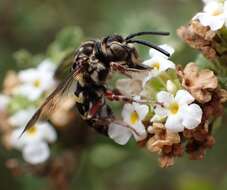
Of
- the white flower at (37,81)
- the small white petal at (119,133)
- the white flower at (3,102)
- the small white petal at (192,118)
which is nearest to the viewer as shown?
the small white petal at (192,118)

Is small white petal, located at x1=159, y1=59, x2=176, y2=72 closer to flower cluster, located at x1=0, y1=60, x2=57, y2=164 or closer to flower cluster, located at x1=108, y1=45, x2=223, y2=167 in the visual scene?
flower cluster, located at x1=108, y1=45, x2=223, y2=167

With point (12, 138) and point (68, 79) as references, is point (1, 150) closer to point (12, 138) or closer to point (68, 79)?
point (12, 138)

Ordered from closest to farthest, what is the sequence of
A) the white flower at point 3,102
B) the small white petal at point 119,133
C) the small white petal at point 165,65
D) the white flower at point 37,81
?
the small white petal at point 165,65 < the small white petal at point 119,133 < the white flower at point 37,81 < the white flower at point 3,102

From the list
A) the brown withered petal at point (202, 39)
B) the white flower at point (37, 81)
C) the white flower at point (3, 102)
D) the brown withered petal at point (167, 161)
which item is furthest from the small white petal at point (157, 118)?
the white flower at point (3, 102)

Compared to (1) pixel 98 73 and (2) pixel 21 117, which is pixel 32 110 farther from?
(1) pixel 98 73

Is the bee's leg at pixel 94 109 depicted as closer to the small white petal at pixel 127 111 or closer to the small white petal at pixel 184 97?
the small white petal at pixel 127 111

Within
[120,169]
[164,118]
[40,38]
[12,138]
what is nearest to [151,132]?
[164,118]

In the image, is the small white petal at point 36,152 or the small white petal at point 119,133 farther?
the small white petal at point 36,152

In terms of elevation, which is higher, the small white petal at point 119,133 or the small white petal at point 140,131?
the small white petal at point 140,131

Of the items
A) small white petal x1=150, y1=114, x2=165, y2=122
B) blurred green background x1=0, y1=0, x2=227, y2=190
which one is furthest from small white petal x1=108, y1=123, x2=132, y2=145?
blurred green background x1=0, y1=0, x2=227, y2=190
